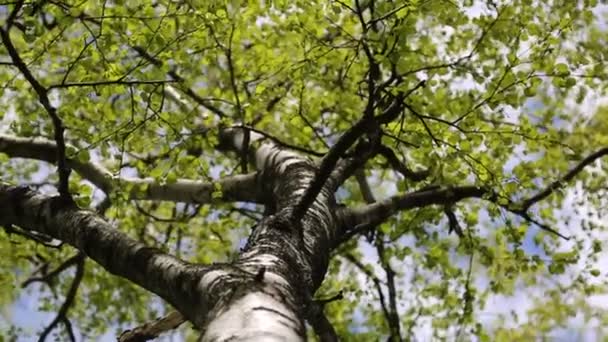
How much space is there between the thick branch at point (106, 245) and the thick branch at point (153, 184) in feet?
3.85

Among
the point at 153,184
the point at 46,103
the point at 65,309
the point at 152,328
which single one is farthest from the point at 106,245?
the point at 65,309

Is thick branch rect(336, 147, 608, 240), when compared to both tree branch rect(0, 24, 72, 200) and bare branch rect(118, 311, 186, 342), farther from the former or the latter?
tree branch rect(0, 24, 72, 200)

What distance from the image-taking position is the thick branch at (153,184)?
A: 17.7 ft

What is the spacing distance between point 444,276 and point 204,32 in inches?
147

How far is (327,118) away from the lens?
712 centimetres

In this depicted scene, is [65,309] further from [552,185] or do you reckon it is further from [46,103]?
[552,185]

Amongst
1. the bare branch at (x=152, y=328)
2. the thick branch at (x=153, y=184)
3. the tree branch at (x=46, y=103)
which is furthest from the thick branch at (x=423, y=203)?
the tree branch at (x=46, y=103)

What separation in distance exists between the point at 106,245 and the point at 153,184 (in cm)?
212

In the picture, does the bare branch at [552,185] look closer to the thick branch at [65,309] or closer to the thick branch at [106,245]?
the thick branch at [106,245]

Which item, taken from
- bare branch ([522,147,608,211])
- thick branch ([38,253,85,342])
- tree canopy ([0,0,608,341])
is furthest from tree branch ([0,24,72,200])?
bare branch ([522,147,608,211])

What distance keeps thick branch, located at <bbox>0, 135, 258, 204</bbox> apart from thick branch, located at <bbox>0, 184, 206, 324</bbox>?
1.17 meters

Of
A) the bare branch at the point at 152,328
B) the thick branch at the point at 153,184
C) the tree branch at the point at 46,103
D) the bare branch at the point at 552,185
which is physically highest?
the thick branch at the point at 153,184

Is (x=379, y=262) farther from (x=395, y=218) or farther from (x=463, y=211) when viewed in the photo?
(x=463, y=211)

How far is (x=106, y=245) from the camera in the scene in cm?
351
